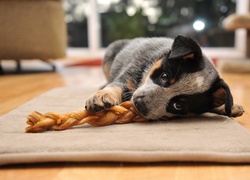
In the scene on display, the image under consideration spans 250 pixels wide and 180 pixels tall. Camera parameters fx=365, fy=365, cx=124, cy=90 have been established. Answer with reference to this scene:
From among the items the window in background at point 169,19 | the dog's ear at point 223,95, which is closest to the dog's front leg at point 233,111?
the dog's ear at point 223,95

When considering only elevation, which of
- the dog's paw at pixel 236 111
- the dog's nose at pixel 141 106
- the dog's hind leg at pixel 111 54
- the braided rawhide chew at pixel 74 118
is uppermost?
the dog's hind leg at pixel 111 54

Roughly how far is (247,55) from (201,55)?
3355 mm

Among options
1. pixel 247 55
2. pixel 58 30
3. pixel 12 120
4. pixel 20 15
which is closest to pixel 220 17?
pixel 247 55

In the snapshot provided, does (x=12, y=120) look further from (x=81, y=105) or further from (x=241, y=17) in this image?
(x=241, y=17)

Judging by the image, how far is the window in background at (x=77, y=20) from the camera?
6.54m

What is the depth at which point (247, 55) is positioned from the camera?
4.66 m

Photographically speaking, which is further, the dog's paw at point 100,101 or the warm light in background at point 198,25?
the warm light in background at point 198,25

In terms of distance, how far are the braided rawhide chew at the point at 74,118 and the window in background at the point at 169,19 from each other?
4.72 m

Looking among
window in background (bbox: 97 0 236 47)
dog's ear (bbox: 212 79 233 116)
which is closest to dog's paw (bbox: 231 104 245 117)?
dog's ear (bbox: 212 79 233 116)

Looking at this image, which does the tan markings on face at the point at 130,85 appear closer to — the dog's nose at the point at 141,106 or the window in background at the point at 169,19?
the dog's nose at the point at 141,106

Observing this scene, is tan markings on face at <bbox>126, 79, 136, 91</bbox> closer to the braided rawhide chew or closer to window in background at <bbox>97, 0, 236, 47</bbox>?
the braided rawhide chew

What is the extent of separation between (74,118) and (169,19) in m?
5.08

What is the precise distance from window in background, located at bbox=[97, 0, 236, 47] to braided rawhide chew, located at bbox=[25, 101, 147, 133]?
15.5 feet

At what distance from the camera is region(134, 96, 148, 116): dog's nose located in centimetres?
150
